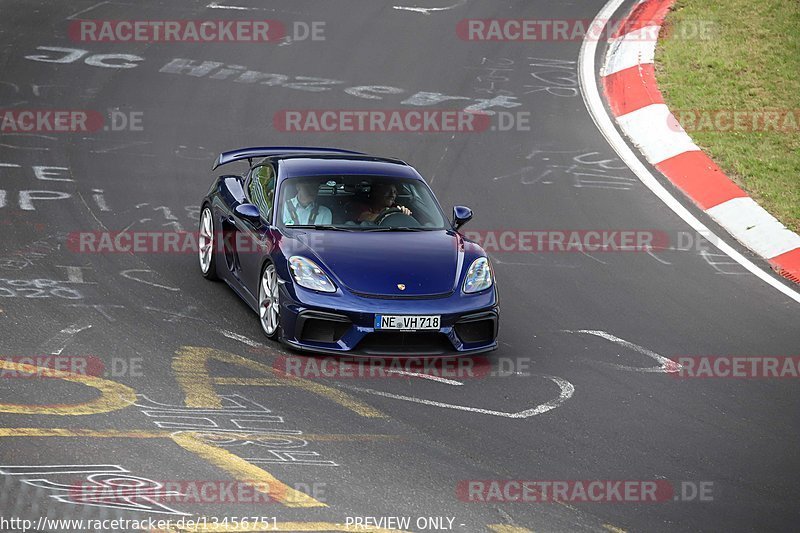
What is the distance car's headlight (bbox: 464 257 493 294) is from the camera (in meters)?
9.45

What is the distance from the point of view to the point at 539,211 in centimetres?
1333

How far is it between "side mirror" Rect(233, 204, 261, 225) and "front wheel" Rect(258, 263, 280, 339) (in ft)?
1.71

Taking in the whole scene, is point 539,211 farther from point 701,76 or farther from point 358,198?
point 701,76

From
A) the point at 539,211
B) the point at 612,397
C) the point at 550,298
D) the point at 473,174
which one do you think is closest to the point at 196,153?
the point at 473,174

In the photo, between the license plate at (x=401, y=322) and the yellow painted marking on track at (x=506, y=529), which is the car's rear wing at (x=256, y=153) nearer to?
the license plate at (x=401, y=322)

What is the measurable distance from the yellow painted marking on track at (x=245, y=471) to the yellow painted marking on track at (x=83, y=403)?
69 cm

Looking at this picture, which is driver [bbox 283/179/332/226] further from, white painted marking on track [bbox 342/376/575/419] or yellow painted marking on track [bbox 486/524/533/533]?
yellow painted marking on track [bbox 486/524/533/533]

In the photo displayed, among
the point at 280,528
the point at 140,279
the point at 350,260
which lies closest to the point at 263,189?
the point at 140,279

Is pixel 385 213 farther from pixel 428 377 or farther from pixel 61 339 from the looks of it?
pixel 61 339

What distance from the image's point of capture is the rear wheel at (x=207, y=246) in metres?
11.1

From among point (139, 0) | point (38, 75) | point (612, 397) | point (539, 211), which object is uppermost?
point (139, 0)

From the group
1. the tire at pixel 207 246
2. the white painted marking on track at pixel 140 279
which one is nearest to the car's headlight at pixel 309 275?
the white painted marking on track at pixel 140 279

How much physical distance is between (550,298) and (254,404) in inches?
149

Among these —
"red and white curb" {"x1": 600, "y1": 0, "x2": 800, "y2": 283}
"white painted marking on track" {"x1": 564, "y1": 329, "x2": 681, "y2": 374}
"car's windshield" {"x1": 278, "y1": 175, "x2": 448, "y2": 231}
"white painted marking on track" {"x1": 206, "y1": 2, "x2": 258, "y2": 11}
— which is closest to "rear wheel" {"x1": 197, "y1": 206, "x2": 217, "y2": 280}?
"car's windshield" {"x1": 278, "y1": 175, "x2": 448, "y2": 231}
